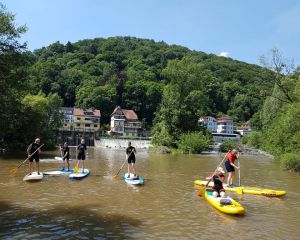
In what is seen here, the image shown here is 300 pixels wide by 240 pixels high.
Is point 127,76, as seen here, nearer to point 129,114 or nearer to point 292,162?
point 129,114

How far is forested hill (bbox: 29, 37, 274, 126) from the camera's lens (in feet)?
465

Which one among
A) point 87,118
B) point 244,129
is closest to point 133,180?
point 87,118

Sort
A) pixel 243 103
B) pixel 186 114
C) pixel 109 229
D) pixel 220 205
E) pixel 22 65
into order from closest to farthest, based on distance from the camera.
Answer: pixel 109 229 → pixel 220 205 → pixel 22 65 → pixel 186 114 → pixel 243 103

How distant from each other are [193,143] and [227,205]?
44.7 m

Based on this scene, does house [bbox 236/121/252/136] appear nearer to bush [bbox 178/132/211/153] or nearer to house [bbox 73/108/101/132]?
house [bbox 73/108/101/132]

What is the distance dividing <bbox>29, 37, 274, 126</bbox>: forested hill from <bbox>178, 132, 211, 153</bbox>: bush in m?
59.8

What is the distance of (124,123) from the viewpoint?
13188 centimetres

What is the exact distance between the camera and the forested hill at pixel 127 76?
465ft

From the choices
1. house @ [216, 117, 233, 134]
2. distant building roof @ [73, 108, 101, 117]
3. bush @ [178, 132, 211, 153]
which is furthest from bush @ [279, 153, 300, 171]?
house @ [216, 117, 233, 134]

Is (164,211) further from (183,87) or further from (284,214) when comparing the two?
(183,87)

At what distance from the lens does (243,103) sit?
16862 centimetres

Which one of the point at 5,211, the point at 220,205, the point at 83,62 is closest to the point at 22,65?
the point at 5,211

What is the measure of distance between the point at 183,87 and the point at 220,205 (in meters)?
54.5

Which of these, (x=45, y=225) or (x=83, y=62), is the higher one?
(x=83, y=62)
